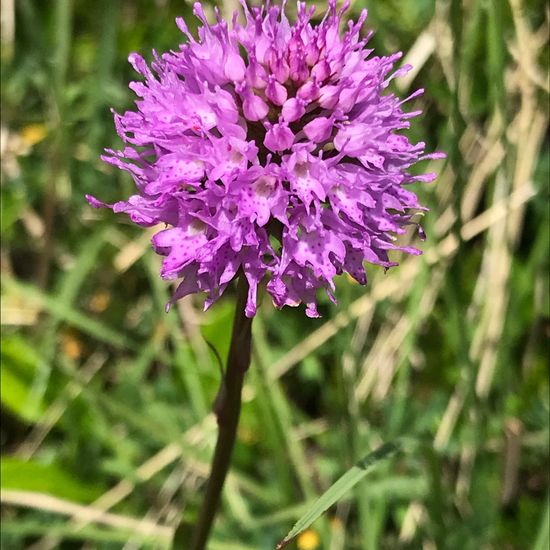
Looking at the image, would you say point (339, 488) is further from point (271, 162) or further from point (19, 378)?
point (19, 378)

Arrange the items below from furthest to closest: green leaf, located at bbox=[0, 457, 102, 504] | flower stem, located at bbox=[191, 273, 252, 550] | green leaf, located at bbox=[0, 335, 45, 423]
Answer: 1. green leaf, located at bbox=[0, 335, 45, 423]
2. green leaf, located at bbox=[0, 457, 102, 504]
3. flower stem, located at bbox=[191, 273, 252, 550]

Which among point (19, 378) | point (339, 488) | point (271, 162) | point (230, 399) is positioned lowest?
point (339, 488)

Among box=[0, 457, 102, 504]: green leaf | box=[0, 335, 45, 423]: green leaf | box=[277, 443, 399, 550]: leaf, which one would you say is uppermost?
box=[0, 335, 45, 423]: green leaf

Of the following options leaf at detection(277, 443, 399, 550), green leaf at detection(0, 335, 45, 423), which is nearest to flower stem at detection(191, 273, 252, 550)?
leaf at detection(277, 443, 399, 550)

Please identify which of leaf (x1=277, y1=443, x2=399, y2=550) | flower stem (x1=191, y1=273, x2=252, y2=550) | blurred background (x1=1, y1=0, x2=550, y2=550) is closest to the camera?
leaf (x1=277, y1=443, x2=399, y2=550)

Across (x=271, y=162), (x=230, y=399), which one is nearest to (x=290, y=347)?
(x=230, y=399)

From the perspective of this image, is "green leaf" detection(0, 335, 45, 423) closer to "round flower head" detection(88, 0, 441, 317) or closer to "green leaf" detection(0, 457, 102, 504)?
"green leaf" detection(0, 457, 102, 504)

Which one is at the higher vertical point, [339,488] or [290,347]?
[290,347]
